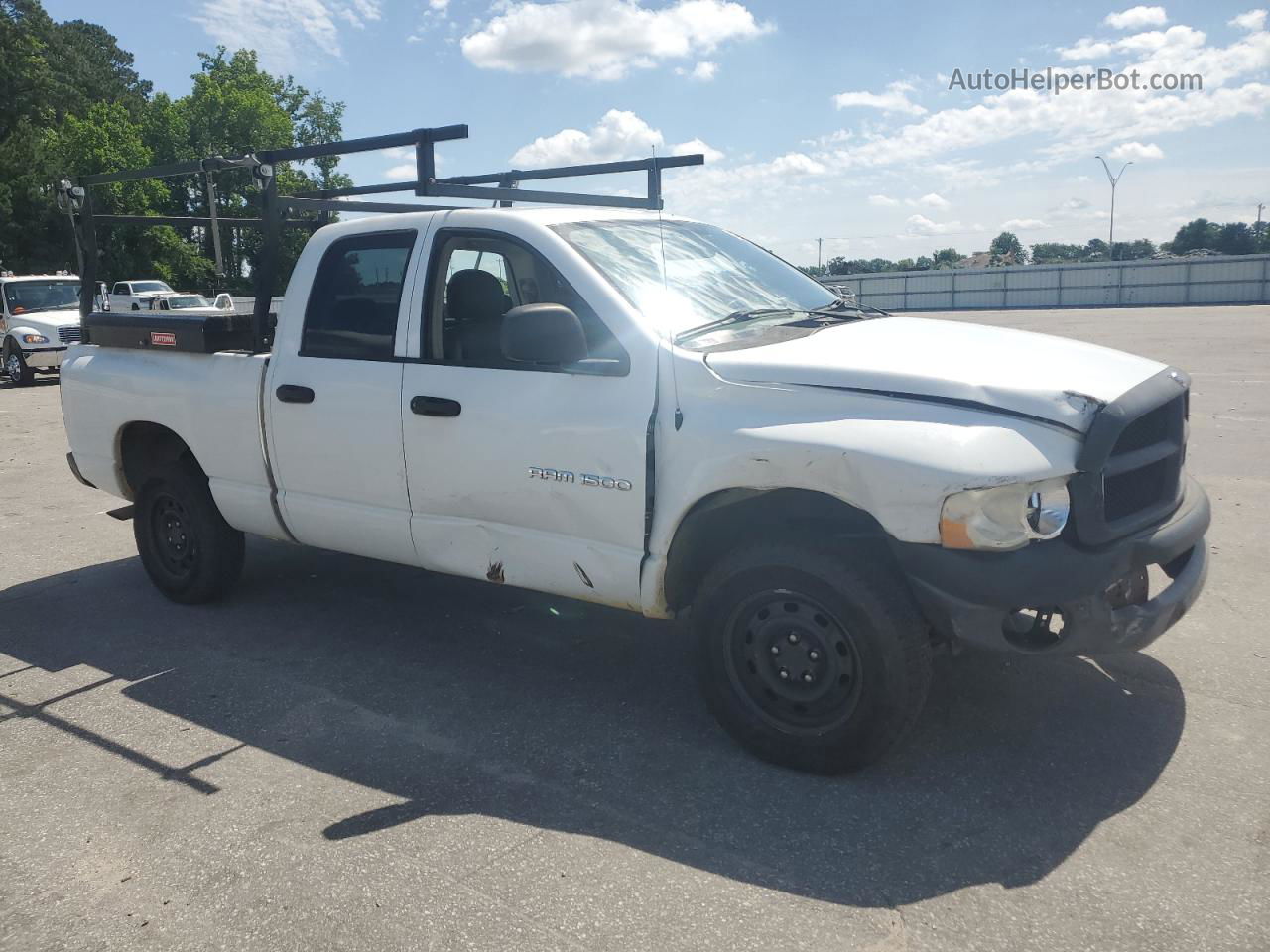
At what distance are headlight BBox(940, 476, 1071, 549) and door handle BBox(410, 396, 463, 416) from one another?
6.60ft

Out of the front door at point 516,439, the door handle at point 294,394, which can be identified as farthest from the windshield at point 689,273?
the door handle at point 294,394

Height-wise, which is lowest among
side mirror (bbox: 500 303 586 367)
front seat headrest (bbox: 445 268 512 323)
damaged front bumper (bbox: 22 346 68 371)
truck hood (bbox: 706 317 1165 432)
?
damaged front bumper (bbox: 22 346 68 371)

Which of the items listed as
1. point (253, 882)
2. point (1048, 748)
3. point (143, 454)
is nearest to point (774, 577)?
point (1048, 748)

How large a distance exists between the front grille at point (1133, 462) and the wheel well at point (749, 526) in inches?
25.6

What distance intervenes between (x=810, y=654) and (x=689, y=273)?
1703mm

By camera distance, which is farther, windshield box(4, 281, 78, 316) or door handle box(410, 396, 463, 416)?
windshield box(4, 281, 78, 316)

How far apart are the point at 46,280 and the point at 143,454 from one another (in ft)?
57.4

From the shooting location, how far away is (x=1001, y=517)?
3.02m

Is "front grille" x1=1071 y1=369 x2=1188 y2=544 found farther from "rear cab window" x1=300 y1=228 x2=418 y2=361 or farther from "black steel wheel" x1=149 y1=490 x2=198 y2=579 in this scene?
"black steel wheel" x1=149 y1=490 x2=198 y2=579

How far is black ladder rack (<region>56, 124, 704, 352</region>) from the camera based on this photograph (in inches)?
193

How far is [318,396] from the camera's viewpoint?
15.0ft

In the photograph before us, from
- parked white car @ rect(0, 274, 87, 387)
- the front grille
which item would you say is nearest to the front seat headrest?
the front grille

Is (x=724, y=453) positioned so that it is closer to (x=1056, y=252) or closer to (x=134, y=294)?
(x=134, y=294)

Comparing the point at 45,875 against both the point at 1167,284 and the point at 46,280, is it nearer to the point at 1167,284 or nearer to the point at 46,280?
the point at 46,280
